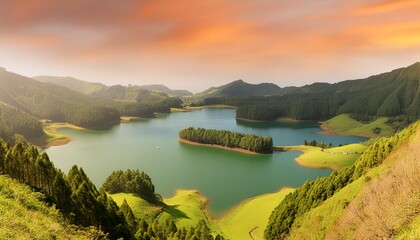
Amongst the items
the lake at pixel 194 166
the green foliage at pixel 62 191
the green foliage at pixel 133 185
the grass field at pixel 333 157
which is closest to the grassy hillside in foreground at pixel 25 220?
the green foliage at pixel 62 191

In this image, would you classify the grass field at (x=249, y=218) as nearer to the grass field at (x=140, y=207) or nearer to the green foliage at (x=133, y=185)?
the grass field at (x=140, y=207)

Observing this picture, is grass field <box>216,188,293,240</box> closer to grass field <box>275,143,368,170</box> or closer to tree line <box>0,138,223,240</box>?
tree line <box>0,138,223,240</box>

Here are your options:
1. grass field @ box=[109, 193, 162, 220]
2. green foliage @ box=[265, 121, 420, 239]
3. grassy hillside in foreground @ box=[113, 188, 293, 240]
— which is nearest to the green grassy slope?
green foliage @ box=[265, 121, 420, 239]

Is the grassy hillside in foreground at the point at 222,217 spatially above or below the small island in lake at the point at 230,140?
below

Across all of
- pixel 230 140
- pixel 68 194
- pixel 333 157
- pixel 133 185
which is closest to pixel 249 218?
pixel 133 185

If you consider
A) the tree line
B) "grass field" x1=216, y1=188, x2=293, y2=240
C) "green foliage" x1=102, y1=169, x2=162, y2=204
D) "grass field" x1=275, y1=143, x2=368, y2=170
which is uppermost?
the tree line

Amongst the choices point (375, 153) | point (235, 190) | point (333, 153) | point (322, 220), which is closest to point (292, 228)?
point (322, 220)

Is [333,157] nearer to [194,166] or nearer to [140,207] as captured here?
[194,166]
